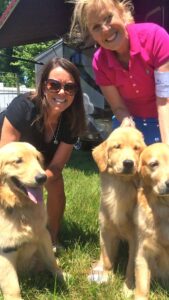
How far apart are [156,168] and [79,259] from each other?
131 centimetres

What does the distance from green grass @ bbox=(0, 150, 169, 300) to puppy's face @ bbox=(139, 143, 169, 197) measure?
2.56 feet

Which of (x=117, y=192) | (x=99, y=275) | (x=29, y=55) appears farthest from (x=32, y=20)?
(x=29, y=55)

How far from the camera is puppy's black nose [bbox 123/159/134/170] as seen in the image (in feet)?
10.7

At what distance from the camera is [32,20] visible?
873cm

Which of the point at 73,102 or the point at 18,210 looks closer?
the point at 18,210

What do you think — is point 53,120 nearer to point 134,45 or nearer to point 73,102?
point 73,102

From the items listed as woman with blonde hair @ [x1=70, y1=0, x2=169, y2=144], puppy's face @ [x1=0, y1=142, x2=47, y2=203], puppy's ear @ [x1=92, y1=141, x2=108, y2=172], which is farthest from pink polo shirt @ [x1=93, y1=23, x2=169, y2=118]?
puppy's face @ [x1=0, y1=142, x2=47, y2=203]

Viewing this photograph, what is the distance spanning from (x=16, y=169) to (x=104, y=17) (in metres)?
1.41

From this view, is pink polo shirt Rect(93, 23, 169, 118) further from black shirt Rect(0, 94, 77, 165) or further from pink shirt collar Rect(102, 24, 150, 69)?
black shirt Rect(0, 94, 77, 165)

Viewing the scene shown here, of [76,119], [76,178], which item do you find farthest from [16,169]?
[76,178]

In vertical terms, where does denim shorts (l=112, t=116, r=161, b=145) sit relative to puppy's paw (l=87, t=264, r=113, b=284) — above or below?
above

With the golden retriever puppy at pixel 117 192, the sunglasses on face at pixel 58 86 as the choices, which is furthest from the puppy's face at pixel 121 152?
the sunglasses on face at pixel 58 86

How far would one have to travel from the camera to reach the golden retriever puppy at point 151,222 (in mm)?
3156

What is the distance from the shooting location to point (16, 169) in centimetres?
330
